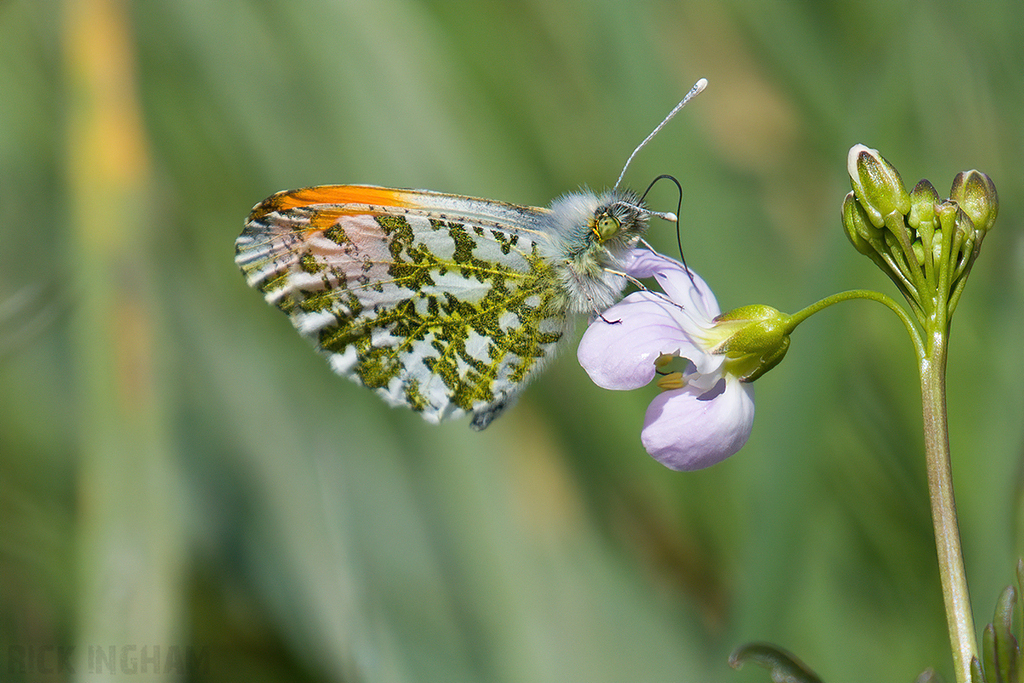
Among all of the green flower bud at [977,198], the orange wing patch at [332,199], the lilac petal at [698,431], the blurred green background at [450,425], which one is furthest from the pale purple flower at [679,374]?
the blurred green background at [450,425]

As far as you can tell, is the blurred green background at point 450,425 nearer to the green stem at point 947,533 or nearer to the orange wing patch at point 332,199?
the orange wing patch at point 332,199

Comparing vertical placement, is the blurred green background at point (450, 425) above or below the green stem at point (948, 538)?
above

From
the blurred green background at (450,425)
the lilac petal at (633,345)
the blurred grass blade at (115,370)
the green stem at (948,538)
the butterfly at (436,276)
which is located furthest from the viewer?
Result: the blurred green background at (450,425)

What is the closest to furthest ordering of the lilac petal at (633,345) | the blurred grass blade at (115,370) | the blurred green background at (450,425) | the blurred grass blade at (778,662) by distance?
the blurred grass blade at (778,662), the lilac petal at (633,345), the blurred grass blade at (115,370), the blurred green background at (450,425)

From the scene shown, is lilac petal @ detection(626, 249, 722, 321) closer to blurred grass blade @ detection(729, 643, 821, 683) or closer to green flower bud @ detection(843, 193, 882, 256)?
green flower bud @ detection(843, 193, 882, 256)

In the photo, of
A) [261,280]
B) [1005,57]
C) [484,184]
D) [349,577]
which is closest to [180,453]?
[349,577]

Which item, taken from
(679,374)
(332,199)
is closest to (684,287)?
(679,374)

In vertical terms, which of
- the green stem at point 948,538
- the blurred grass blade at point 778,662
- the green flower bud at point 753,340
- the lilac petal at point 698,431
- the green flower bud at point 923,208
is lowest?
the blurred grass blade at point 778,662

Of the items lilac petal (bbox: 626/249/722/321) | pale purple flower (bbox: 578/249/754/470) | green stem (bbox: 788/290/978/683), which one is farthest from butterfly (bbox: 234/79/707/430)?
green stem (bbox: 788/290/978/683)
